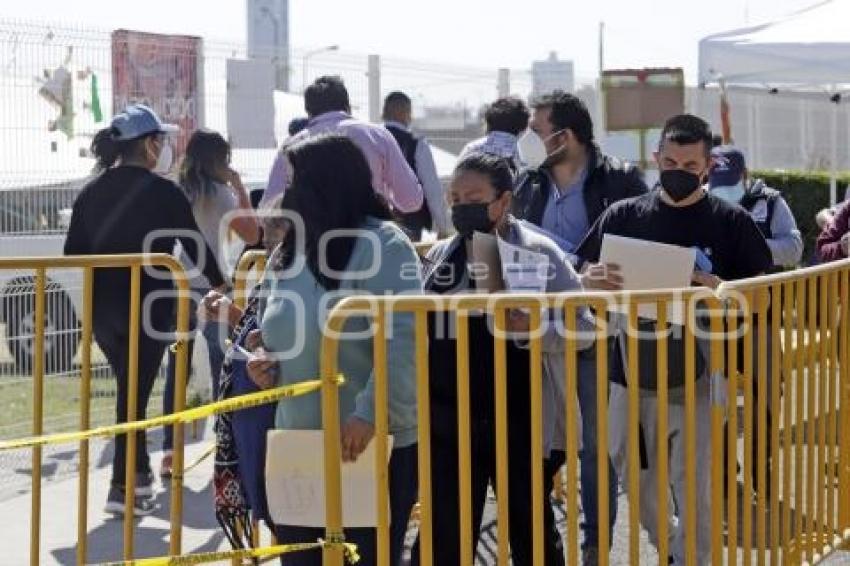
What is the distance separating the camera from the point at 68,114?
33.1 feet

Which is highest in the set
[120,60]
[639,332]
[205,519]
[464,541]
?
→ [120,60]

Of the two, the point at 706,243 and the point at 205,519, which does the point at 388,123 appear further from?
the point at 706,243

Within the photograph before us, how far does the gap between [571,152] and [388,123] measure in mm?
3775

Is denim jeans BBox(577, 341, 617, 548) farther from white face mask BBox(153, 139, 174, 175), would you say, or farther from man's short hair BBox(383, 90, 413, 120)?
man's short hair BBox(383, 90, 413, 120)

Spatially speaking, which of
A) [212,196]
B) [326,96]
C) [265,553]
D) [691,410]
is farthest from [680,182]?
[212,196]

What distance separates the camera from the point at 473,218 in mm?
5051

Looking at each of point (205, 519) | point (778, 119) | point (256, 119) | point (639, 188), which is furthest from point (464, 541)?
point (778, 119)

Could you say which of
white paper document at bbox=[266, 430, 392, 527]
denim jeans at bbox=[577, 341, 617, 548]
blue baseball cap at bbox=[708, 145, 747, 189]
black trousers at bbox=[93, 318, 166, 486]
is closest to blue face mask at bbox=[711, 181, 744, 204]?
blue baseball cap at bbox=[708, 145, 747, 189]

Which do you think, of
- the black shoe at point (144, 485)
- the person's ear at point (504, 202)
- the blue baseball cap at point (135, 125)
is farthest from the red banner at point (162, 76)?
the person's ear at point (504, 202)

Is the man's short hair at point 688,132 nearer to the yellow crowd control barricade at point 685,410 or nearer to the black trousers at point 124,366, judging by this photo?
the yellow crowd control barricade at point 685,410

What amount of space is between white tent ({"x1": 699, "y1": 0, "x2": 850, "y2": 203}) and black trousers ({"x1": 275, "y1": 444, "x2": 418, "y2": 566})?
6859 mm

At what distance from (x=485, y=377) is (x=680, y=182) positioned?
4.22 ft

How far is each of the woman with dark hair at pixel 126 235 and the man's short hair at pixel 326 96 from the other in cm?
111

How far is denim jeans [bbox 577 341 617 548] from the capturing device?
592cm
